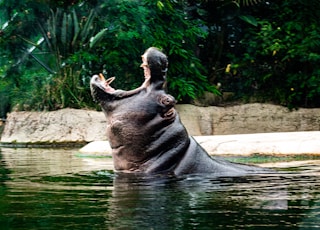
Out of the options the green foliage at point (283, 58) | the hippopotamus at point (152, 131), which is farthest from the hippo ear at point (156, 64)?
the green foliage at point (283, 58)

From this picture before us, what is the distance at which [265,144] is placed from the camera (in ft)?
26.4

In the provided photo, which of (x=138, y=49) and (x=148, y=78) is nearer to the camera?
(x=148, y=78)

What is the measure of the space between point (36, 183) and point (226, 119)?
9.63 m

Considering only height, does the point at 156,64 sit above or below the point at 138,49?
below

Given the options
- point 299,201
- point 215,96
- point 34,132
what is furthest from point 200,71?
point 299,201

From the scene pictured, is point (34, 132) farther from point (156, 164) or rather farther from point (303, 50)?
point (156, 164)

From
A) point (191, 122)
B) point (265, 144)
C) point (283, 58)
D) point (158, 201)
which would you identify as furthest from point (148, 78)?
point (283, 58)

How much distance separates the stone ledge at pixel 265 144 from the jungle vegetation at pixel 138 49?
5.58 m

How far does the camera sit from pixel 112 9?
578 inches

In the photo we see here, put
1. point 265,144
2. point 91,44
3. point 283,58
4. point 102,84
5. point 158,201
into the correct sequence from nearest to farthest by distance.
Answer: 1. point 158,201
2. point 102,84
3. point 265,144
4. point 91,44
5. point 283,58

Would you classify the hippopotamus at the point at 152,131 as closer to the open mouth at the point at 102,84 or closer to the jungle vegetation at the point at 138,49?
the open mouth at the point at 102,84

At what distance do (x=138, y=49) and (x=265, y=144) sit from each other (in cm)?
687

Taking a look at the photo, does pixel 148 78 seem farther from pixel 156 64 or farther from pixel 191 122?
pixel 191 122

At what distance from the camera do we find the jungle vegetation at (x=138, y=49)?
1416 cm
